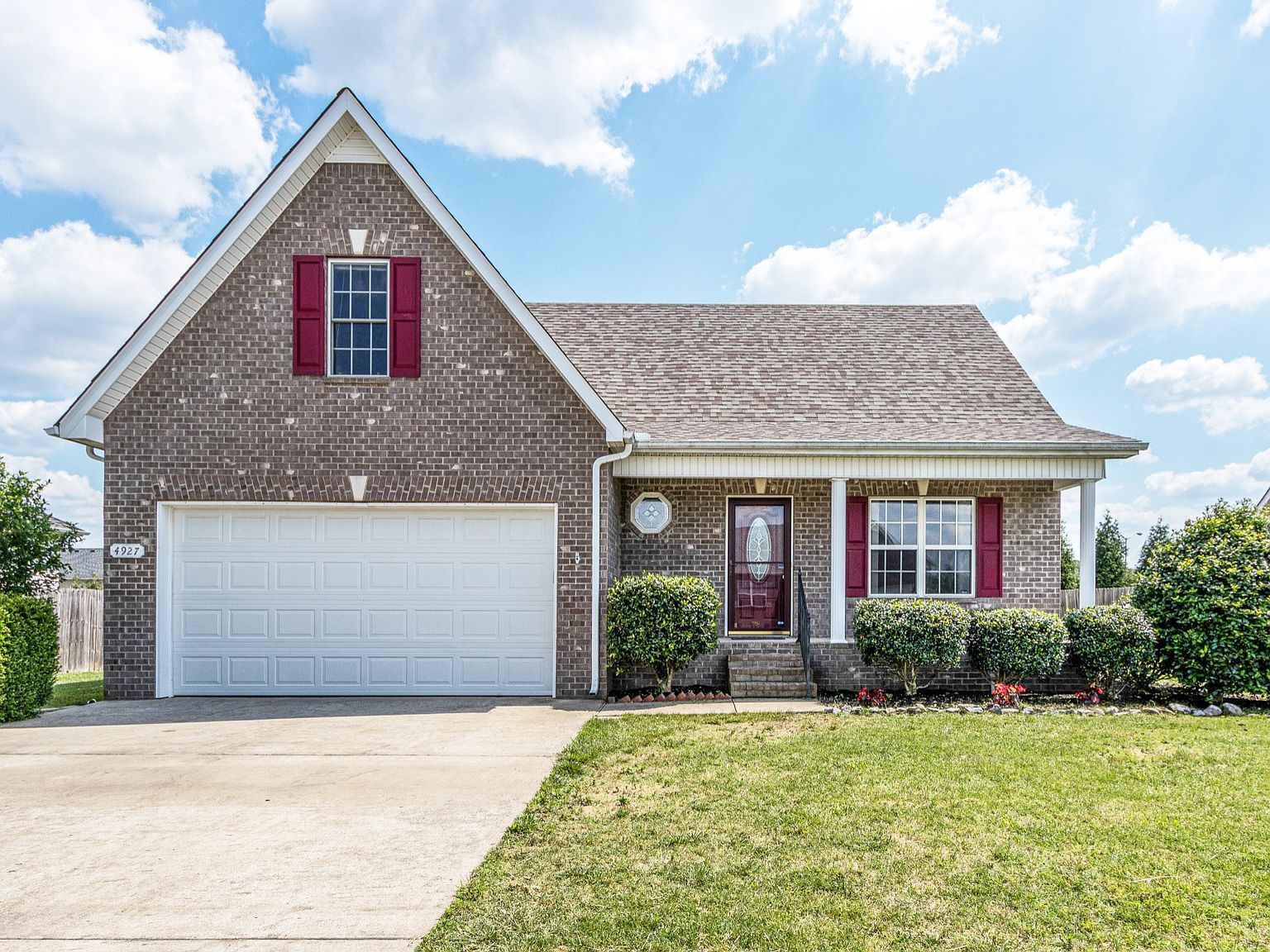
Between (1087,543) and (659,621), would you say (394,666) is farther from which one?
(1087,543)

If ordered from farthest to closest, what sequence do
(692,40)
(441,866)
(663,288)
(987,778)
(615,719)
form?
(663,288), (692,40), (615,719), (987,778), (441,866)

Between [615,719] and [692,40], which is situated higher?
[692,40]

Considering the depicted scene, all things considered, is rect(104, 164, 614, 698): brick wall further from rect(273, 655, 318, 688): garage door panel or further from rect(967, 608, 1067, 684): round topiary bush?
rect(967, 608, 1067, 684): round topiary bush

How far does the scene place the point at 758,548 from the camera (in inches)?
475

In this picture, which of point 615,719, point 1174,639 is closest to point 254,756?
point 615,719

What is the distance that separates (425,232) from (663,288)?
7750mm

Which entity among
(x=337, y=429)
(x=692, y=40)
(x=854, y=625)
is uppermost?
(x=692, y=40)

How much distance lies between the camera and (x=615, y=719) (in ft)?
29.0

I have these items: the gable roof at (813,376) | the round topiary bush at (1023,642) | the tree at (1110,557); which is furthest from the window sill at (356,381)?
the tree at (1110,557)

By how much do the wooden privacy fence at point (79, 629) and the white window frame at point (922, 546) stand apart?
15.7 m

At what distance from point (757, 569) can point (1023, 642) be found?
356 centimetres

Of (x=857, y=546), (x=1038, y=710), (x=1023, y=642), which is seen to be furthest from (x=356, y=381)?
(x=1038, y=710)

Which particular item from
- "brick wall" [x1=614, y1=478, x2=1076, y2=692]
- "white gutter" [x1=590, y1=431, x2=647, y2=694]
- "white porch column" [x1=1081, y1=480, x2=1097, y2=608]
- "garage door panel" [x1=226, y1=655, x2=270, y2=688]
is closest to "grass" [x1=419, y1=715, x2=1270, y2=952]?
"white gutter" [x1=590, y1=431, x2=647, y2=694]

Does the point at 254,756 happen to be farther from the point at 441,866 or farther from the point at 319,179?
the point at 319,179
